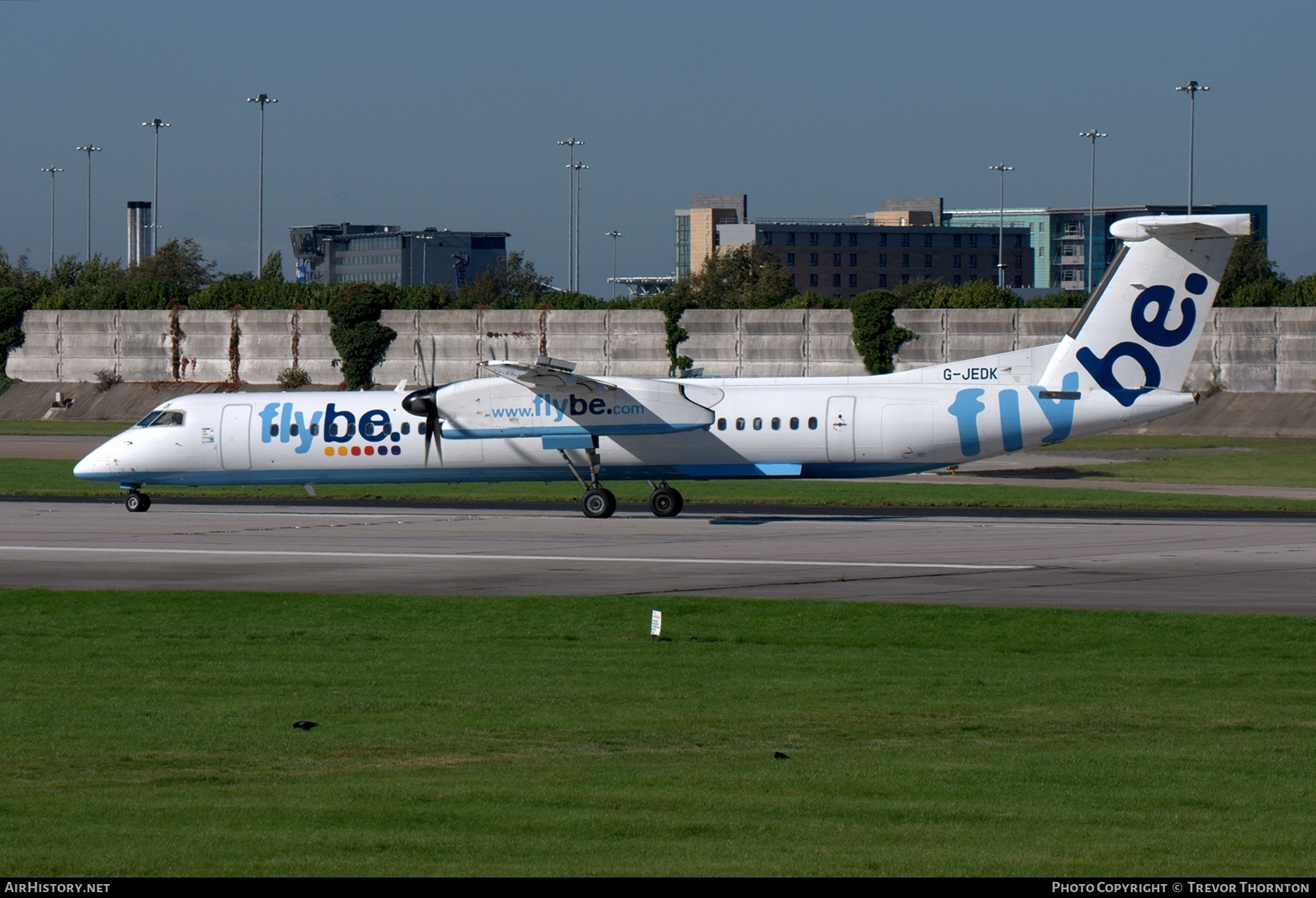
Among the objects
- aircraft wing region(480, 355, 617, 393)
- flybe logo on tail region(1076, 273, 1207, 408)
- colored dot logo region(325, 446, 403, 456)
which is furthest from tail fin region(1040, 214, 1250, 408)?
colored dot logo region(325, 446, 403, 456)

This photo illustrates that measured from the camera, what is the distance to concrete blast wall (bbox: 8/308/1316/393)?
68.4m

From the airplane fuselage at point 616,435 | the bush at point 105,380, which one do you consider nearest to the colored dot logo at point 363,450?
the airplane fuselage at point 616,435

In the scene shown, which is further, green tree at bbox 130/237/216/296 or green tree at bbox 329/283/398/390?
green tree at bbox 130/237/216/296

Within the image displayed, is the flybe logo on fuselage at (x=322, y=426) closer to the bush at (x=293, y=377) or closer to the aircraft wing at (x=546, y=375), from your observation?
the aircraft wing at (x=546, y=375)

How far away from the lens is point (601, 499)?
1359 inches

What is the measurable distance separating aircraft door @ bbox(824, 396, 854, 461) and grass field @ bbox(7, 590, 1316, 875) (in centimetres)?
1267

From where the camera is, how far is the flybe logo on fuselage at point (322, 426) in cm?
3497

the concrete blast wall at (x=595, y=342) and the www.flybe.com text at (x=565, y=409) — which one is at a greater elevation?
the concrete blast wall at (x=595, y=342)

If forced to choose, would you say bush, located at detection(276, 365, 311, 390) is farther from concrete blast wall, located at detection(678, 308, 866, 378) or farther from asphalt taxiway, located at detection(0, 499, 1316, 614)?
asphalt taxiway, located at detection(0, 499, 1316, 614)

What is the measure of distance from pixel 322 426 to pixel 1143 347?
19.9m

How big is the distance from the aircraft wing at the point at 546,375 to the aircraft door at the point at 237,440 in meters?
7.12

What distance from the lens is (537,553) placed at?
90.5 ft

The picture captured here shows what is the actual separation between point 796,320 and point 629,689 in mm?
59144
